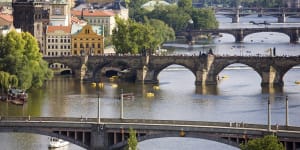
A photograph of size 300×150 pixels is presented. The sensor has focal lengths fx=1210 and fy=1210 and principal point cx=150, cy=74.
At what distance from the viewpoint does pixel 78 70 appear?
99.2m

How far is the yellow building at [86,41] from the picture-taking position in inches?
4259

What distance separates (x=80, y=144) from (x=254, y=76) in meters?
42.6

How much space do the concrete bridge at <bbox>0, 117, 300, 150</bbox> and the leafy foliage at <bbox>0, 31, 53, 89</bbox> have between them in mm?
25756

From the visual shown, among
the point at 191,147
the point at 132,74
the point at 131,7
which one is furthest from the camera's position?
the point at 131,7

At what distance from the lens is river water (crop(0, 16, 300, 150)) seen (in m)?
65.0

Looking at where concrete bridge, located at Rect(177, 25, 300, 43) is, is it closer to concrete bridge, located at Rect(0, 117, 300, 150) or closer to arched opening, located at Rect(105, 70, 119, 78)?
arched opening, located at Rect(105, 70, 119, 78)

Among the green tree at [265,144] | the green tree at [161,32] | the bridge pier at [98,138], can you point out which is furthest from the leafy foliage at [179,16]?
the green tree at [265,144]

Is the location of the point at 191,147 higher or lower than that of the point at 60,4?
lower

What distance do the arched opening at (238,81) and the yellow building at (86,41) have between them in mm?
11973

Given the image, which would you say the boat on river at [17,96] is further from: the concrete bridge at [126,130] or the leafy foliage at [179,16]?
the leafy foliage at [179,16]

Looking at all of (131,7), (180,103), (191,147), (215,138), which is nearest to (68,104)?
(180,103)

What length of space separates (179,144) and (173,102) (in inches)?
739

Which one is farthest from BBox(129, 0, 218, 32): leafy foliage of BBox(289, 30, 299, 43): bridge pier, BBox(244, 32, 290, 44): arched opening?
BBox(289, 30, 299, 43): bridge pier

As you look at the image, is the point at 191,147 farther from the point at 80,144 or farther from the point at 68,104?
the point at 68,104
